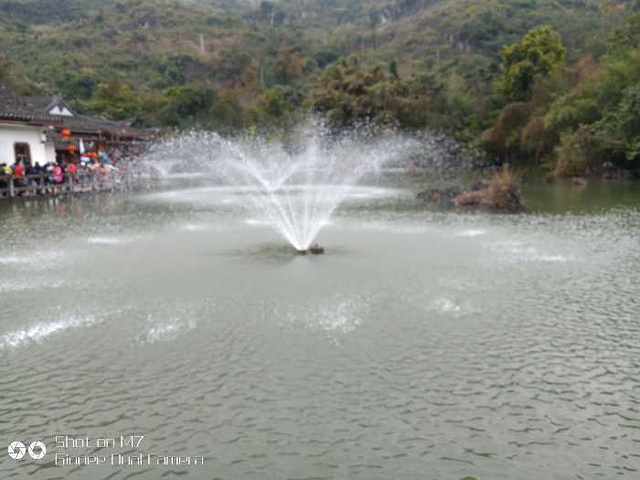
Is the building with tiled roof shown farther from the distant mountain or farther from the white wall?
the distant mountain

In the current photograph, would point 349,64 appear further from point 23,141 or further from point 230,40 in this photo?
point 230,40

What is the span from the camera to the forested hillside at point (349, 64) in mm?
48062

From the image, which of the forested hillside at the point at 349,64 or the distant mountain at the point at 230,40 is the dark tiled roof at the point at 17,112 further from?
the distant mountain at the point at 230,40

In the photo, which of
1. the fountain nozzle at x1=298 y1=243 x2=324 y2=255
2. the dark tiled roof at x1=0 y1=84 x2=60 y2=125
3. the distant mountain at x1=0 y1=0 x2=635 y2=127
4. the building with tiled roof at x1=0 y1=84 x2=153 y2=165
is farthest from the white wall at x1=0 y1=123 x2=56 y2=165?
the distant mountain at x1=0 y1=0 x2=635 y2=127

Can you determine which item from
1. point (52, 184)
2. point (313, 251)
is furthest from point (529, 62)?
point (313, 251)

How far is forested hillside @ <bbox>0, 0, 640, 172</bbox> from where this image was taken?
158ft

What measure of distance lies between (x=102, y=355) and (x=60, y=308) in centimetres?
279

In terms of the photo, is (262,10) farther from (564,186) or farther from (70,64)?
(564,186)

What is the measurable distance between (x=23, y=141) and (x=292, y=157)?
33122 mm

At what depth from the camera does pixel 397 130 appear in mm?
64688

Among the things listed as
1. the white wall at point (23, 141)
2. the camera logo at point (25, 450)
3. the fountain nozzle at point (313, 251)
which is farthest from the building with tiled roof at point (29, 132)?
the camera logo at point (25, 450)

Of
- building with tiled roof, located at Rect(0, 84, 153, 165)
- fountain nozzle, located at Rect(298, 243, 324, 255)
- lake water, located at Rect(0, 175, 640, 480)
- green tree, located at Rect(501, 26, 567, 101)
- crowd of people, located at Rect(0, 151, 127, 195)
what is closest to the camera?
lake water, located at Rect(0, 175, 640, 480)

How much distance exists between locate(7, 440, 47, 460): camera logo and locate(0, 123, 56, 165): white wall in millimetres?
29690

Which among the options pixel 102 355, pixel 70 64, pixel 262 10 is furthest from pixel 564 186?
pixel 262 10
